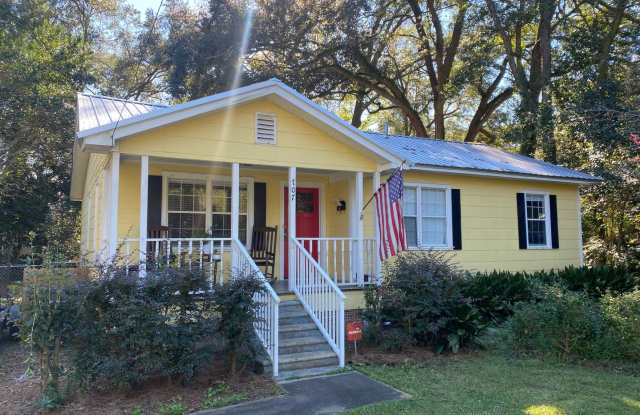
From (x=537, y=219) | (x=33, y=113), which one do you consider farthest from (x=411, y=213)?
(x=33, y=113)

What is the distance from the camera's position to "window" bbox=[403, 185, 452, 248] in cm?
1030

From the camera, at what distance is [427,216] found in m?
10.5

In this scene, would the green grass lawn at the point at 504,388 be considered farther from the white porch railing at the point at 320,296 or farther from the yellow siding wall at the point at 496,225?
the yellow siding wall at the point at 496,225

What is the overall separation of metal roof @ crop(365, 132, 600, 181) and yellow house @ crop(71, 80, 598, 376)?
8cm

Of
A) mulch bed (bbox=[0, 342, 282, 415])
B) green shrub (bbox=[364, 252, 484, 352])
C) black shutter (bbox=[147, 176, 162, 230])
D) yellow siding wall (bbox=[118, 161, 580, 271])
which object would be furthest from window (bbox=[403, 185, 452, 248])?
mulch bed (bbox=[0, 342, 282, 415])

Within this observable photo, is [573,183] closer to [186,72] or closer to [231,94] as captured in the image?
[231,94]

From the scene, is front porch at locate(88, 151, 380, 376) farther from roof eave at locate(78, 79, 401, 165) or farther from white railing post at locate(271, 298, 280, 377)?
roof eave at locate(78, 79, 401, 165)

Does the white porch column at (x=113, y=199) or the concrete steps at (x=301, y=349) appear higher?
the white porch column at (x=113, y=199)

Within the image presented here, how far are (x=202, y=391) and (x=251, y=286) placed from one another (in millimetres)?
1321

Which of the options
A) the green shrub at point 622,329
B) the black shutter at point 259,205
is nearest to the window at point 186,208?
the black shutter at point 259,205

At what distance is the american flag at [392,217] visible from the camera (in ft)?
25.8

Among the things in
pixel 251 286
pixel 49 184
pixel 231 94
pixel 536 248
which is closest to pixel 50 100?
pixel 49 184

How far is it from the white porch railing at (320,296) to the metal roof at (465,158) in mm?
3514

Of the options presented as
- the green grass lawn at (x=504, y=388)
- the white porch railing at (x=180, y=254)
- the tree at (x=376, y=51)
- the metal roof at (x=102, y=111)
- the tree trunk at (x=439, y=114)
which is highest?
the tree at (x=376, y=51)
